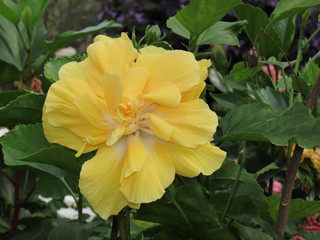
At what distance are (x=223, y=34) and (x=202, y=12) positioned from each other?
0.05 meters

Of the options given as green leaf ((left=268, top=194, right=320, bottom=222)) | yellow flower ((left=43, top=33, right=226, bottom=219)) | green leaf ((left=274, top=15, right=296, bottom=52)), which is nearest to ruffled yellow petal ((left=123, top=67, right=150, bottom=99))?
yellow flower ((left=43, top=33, right=226, bottom=219))

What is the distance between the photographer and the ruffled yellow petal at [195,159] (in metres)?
0.47

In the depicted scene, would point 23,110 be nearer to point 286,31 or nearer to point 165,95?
point 165,95

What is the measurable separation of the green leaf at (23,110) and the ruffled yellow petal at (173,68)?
0.53 feet

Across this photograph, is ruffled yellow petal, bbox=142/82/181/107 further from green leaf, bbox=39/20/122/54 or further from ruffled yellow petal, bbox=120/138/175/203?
green leaf, bbox=39/20/122/54

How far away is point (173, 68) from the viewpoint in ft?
1.58

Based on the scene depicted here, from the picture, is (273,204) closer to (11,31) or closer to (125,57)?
(125,57)

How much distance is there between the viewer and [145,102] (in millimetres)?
492

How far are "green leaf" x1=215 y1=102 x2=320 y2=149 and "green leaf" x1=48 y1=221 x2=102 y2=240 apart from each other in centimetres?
19

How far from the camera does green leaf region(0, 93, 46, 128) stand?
59 cm

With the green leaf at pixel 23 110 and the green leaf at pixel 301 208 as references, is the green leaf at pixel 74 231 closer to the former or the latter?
the green leaf at pixel 23 110

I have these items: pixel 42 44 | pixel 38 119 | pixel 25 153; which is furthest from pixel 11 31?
pixel 25 153

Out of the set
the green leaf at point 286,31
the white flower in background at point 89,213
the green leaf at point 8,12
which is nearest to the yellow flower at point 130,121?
the green leaf at point 286,31

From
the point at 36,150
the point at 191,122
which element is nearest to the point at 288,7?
the point at 191,122
